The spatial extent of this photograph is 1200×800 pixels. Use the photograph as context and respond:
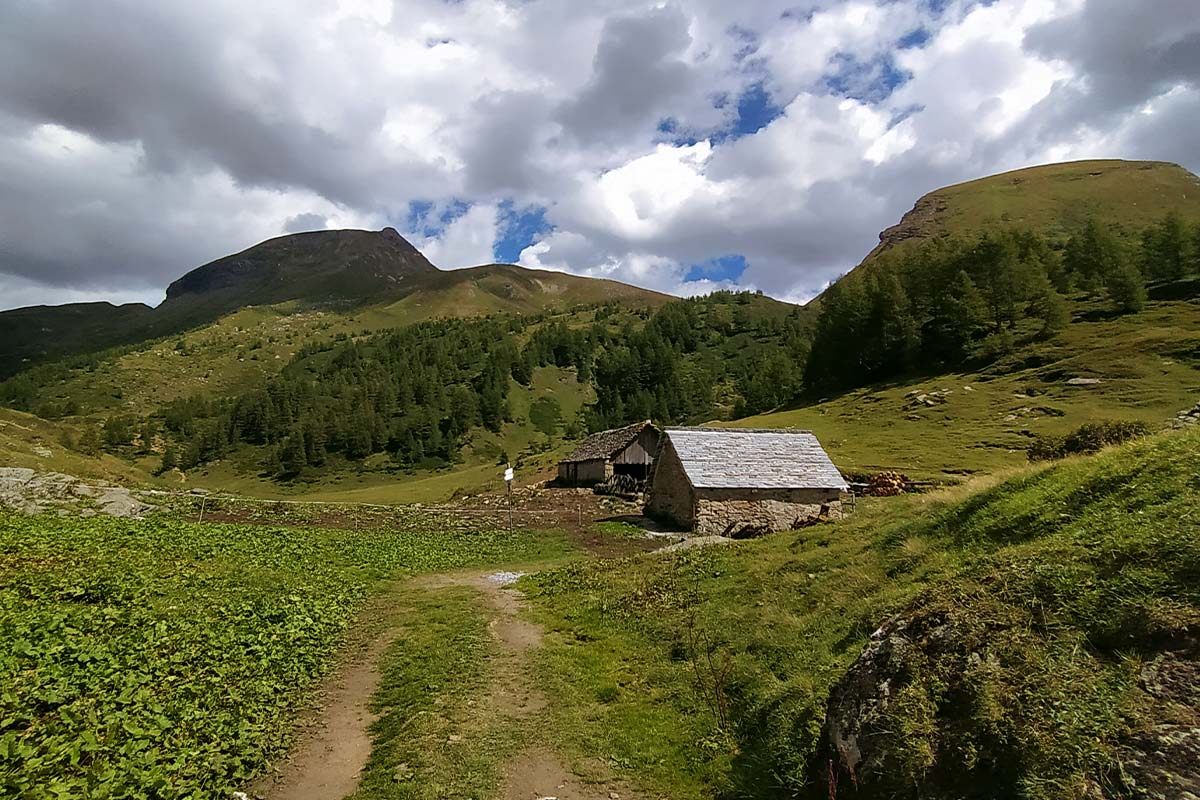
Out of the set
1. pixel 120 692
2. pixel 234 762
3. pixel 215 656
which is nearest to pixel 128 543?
pixel 215 656

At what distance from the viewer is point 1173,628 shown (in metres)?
5.68

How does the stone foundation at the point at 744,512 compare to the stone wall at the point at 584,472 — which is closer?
the stone foundation at the point at 744,512

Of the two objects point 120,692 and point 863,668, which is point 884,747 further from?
point 120,692

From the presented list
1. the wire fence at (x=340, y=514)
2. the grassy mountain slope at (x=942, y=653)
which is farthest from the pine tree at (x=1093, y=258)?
the grassy mountain slope at (x=942, y=653)

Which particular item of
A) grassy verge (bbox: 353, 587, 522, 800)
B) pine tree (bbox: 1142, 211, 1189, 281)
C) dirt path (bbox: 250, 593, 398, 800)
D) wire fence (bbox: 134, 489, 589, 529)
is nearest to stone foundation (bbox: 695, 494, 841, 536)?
wire fence (bbox: 134, 489, 589, 529)

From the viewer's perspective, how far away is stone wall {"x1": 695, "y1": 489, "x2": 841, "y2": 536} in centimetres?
3744

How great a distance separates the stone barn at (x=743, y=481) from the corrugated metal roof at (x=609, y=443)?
27.0 meters

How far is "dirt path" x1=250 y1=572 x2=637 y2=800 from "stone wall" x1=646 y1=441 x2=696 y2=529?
2385 cm

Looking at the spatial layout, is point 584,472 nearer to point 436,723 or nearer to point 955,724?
point 436,723

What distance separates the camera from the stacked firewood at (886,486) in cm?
4759

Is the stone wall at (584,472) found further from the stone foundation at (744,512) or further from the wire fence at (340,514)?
the stone foundation at (744,512)

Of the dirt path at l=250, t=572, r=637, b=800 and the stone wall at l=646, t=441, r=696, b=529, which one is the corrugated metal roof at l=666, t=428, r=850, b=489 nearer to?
the stone wall at l=646, t=441, r=696, b=529

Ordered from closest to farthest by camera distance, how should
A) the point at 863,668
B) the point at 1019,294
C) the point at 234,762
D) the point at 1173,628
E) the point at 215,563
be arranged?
the point at 1173,628, the point at 863,668, the point at 234,762, the point at 215,563, the point at 1019,294

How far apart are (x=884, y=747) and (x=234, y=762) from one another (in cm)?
802
